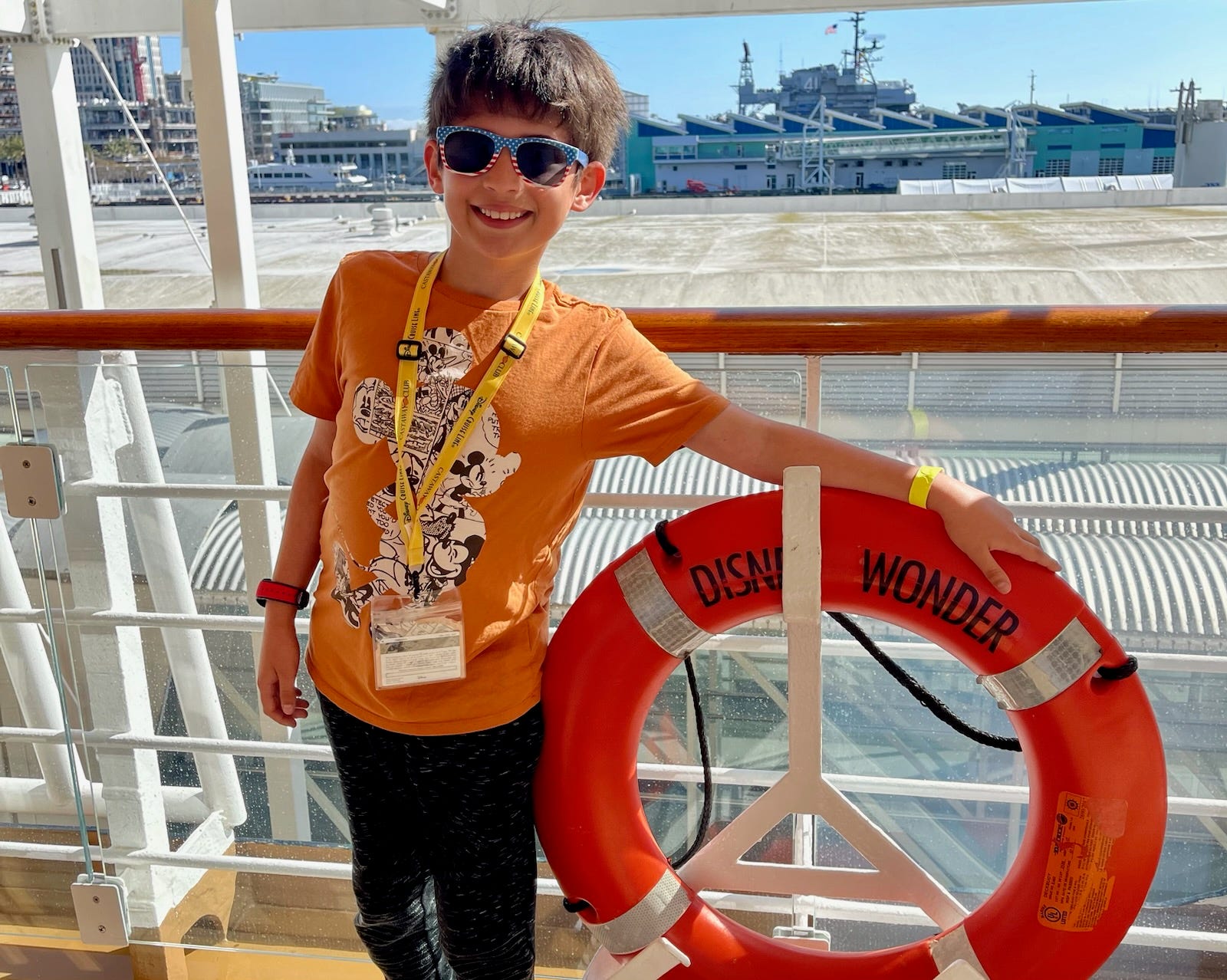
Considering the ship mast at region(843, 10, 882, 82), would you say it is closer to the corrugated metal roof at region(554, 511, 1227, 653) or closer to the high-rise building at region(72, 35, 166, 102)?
the high-rise building at region(72, 35, 166, 102)

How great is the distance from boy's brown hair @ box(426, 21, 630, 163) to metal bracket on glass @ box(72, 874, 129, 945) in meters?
1.00

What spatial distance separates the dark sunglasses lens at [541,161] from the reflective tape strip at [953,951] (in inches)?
26.7

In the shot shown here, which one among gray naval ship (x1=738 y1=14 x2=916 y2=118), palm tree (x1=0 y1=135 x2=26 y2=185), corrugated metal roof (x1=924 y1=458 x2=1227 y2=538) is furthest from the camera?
gray naval ship (x1=738 y1=14 x2=916 y2=118)

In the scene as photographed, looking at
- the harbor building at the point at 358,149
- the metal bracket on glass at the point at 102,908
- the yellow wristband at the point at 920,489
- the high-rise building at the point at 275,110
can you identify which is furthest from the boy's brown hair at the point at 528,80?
the harbor building at the point at 358,149

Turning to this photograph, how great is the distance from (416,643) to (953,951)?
51 centimetres

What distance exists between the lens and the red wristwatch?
859mm

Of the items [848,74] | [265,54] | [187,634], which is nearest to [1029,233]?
[848,74]

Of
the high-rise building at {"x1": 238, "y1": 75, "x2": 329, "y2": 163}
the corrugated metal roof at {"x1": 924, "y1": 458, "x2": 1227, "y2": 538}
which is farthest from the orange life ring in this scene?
the high-rise building at {"x1": 238, "y1": 75, "x2": 329, "y2": 163}

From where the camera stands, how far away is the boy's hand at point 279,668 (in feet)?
2.81

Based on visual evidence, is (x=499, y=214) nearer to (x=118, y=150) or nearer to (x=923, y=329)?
(x=923, y=329)

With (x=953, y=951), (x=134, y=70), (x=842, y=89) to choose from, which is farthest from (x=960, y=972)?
(x=842, y=89)

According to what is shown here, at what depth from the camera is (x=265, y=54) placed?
17.9 metres

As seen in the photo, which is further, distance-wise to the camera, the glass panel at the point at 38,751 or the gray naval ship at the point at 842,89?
the gray naval ship at the point at 842,89

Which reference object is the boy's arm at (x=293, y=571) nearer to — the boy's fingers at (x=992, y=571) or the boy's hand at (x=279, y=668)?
the boy's hand at (x=279, y=668)
